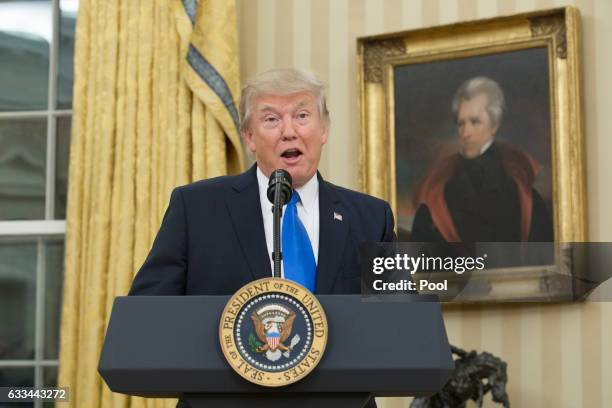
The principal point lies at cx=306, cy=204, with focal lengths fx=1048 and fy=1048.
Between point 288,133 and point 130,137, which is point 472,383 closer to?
point 288,133

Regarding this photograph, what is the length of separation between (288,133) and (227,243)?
0.33m

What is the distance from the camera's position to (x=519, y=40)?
4797 millimetres

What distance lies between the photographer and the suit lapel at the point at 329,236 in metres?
2.57

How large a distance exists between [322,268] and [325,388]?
2.07 ft

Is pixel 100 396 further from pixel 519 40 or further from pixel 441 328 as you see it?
pixel 441 328

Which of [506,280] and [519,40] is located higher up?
[519,40]

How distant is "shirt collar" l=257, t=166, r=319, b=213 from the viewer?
2729 mm

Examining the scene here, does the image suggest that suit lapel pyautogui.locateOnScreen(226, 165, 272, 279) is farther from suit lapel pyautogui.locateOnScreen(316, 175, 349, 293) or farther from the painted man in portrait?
the painted man in portrait

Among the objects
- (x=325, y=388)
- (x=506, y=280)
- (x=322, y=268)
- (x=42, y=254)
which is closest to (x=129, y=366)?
(x=325, y=388)

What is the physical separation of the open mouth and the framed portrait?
211cm

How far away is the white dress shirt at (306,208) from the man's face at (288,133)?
26mm

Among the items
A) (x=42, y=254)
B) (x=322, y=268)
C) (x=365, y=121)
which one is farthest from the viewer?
(x=42, y=254)

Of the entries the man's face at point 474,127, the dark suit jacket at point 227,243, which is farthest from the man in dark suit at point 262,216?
the man's face at point 474,127

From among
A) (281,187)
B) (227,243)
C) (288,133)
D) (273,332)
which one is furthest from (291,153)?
(273,332)
